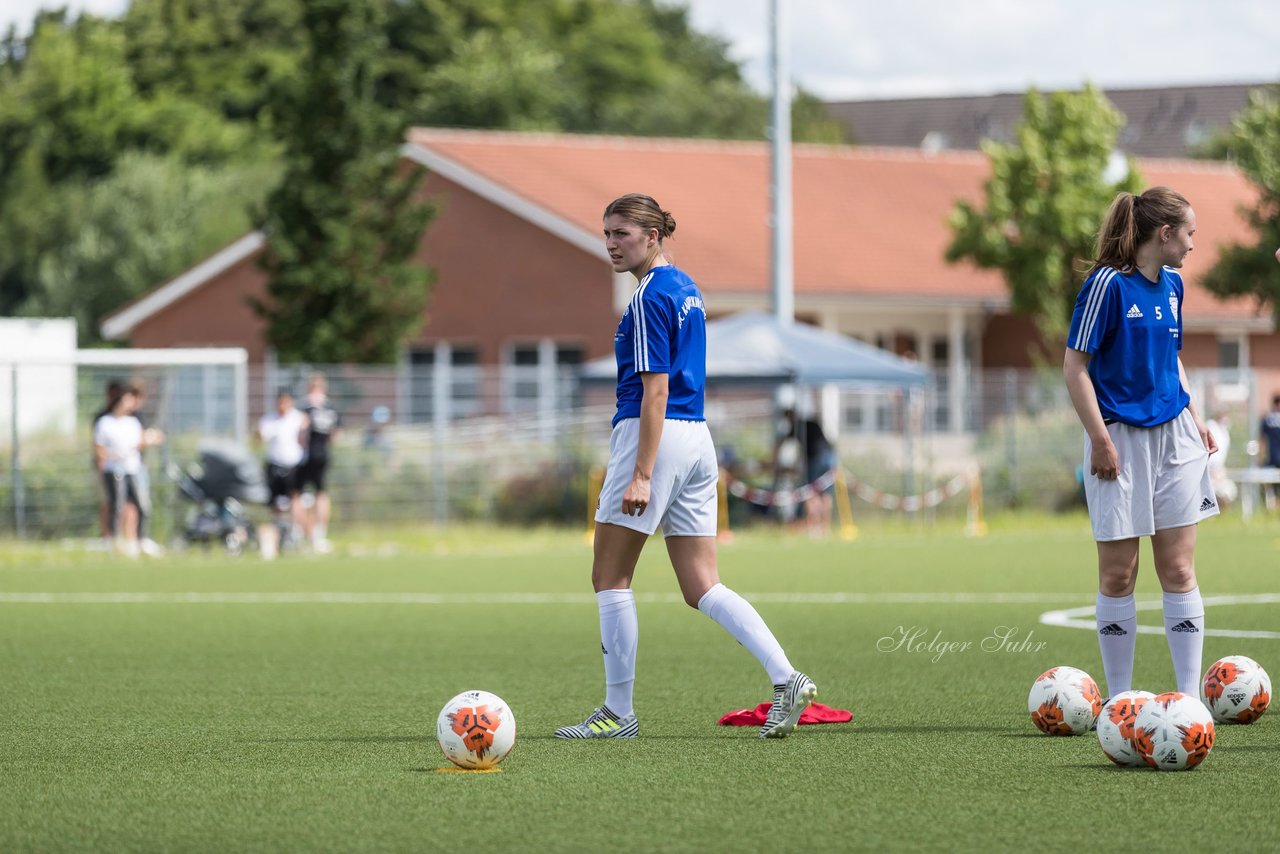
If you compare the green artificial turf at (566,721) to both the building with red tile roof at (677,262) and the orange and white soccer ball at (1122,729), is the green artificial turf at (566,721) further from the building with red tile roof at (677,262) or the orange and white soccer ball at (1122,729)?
the building with red tile roof at (677,262)

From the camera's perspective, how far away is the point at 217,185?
203ft

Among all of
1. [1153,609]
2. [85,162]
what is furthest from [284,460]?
[85,162]

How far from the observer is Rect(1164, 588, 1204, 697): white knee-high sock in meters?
8.22

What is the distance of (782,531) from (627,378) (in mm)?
18948

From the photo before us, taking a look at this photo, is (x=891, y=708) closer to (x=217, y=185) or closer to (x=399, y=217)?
(x=399, y=217)

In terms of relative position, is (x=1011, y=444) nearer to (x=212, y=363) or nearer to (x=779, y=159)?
(x=779, y=159)

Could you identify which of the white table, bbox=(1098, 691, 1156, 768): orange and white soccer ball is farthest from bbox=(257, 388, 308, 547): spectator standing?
bbox=(1098, 691, 1156, 768): orange and white soccer ball

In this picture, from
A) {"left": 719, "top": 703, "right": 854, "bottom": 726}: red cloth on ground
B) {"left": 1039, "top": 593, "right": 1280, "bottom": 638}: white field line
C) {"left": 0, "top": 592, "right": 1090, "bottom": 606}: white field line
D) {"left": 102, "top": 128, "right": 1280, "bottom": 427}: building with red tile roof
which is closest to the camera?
{"left": 719, "top": 703, "right": 854, "bottom": 726}: red cloth on ground

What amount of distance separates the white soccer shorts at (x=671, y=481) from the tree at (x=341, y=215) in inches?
1015

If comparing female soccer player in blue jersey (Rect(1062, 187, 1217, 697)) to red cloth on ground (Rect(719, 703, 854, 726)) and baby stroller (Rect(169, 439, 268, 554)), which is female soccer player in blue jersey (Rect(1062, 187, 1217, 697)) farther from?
baby stroller (Rect(169, 439, 268, 554))

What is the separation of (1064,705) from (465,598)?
911 cm

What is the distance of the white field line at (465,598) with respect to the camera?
15867 mm

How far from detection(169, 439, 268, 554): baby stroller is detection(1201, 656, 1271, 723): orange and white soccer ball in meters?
16.3

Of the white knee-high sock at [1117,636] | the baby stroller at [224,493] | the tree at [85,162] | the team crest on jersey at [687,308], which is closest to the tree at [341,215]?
the baby stroller at [224,493]
